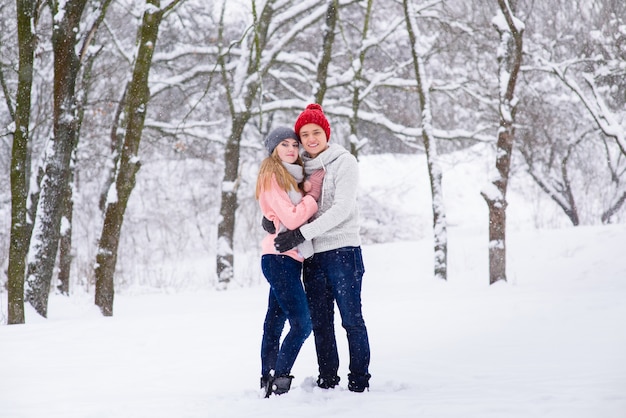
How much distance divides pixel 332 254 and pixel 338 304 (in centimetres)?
31

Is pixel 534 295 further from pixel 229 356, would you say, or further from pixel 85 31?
pixel 85 31

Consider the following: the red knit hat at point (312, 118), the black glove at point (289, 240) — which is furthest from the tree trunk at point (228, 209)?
the black glove at point (289, 240)

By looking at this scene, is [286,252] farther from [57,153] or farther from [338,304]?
[57,153]

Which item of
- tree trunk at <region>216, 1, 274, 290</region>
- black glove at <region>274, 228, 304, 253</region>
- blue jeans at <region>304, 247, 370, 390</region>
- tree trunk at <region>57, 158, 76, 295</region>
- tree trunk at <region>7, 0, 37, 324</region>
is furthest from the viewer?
tree trunk at <region>216, 1, 274, 290</region>

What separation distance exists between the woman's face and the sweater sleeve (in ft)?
0.57

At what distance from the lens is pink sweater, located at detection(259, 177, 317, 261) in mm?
3781

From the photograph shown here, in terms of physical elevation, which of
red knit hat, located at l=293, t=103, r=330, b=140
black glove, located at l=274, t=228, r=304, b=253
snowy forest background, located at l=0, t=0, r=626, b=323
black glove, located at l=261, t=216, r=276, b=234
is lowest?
black glove, located at l=274, t=228, r=304, b=253

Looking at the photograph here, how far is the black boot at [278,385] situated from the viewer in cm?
383

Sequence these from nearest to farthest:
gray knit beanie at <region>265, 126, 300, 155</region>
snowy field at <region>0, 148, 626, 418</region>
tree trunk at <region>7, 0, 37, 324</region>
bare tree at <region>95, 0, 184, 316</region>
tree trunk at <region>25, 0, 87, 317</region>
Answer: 1. snowy field at <region>0, 148, 626, 418</region>
2. gray knit beanie at <region>265, 126, 300, 155</region>
3. tree trunk at <region>7, 0, 37, 324</region>
4. bare tree at <region>95, 0, 184, 316</region>
5. tree trunk at <region>25, 0, 87, 317</region>

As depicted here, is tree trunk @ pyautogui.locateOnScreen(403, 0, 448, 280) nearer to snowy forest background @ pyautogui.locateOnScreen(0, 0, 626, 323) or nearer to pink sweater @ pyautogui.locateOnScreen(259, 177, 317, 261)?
snowy forest background @ pyautogui.locateOnScreen(0, 0, 626, 323)

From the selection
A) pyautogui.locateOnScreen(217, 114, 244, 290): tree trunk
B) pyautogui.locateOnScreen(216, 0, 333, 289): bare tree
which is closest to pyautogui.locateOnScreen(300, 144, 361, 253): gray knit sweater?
pyautogui.locateOnScreen(216, 0, 333, 289): bare tree

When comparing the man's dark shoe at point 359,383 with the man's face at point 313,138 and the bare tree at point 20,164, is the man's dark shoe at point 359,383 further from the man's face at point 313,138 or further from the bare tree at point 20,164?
the bare tree at point 20,164

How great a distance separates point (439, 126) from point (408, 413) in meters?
15.9

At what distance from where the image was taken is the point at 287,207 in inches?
149
